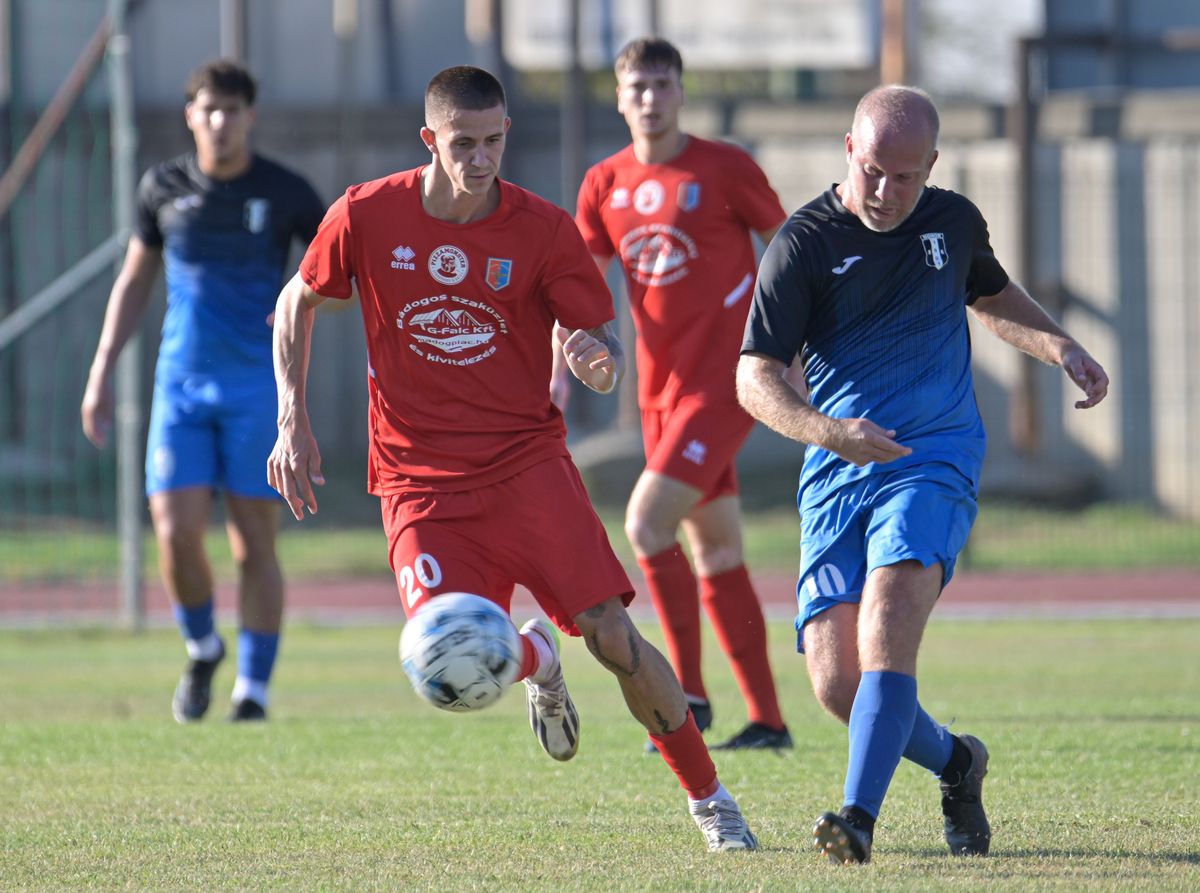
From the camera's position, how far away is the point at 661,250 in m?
8.23

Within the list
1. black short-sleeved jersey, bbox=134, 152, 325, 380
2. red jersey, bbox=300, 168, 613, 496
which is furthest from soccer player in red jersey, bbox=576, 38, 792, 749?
red jersey, bbox=300, 168, 613, 496

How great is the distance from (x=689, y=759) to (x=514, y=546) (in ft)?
2.62

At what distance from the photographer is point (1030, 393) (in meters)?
21.2

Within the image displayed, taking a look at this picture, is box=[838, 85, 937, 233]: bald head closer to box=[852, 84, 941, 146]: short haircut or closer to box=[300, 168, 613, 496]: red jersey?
box=[852, 84, 941, 146]: short haircut

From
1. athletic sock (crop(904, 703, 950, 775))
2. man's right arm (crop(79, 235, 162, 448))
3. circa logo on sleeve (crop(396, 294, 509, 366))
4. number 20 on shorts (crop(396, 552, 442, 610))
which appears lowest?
athletic sock (crop(904, 703, 950, 775))

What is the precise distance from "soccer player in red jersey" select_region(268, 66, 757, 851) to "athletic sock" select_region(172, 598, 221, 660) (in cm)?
363

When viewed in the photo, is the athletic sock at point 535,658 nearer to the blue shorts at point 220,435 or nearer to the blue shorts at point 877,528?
the blue shorts at point 877,528

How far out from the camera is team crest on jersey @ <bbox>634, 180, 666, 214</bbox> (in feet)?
27.0

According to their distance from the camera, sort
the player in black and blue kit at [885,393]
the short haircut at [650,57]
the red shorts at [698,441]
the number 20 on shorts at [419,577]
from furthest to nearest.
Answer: the short haircut at [650,57]
the red shorts at [698,441]
the number 20 on shorts at [419,577]
the player in black and blue kit at [885,393]

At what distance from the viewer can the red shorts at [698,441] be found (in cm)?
805

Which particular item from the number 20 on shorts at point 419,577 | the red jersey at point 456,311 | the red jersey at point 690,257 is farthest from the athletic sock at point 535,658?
the red jersey at point 690,257

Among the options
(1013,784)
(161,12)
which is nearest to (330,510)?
(161,12)

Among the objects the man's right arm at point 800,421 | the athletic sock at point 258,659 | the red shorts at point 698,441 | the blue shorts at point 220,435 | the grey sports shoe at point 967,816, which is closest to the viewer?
the man's right arm at point 800,421

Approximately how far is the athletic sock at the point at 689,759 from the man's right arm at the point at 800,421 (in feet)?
3.06
